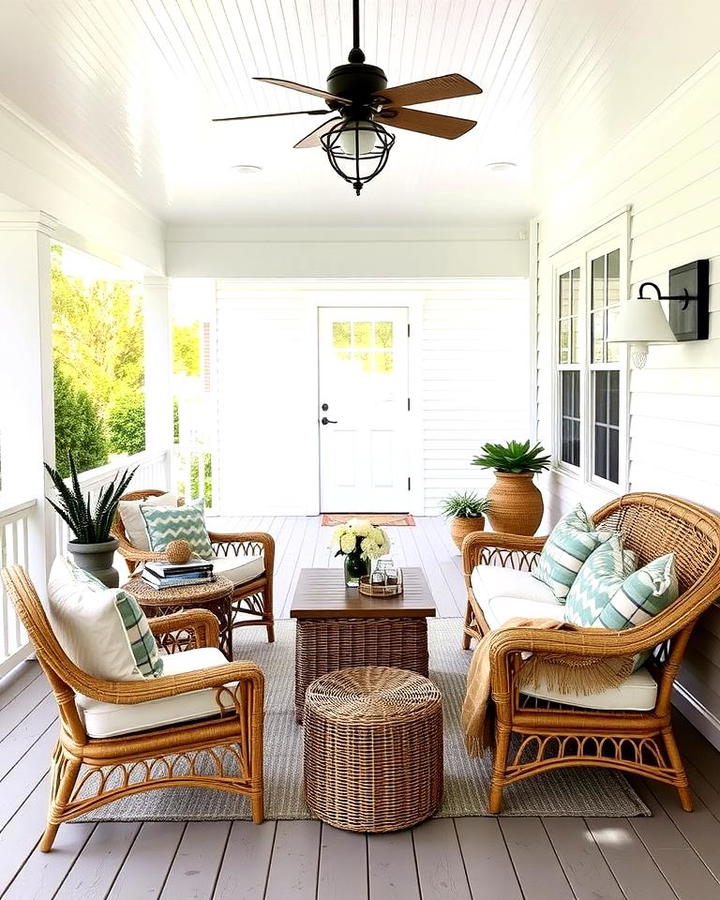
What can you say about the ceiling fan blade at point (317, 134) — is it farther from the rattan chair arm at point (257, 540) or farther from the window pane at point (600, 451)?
the window pane at point (600, 451)

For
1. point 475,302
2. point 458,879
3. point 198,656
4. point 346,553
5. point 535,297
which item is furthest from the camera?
point 475,302

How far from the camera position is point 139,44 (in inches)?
126

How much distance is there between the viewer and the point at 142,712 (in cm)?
267

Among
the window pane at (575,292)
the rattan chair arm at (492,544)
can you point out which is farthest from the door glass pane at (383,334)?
the rattan chair arm at (492,544)

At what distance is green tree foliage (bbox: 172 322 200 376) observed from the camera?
1476 cm

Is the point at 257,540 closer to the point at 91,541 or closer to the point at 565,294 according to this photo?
the point at 91,541

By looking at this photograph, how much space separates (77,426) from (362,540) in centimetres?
763

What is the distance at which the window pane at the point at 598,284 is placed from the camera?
17.2ft

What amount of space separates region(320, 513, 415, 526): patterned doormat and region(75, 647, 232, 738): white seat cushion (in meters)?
5.79

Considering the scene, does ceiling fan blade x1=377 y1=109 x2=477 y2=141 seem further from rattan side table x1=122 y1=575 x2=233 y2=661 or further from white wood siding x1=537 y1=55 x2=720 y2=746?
rattan side table x1=122 y1=575 x2=233 y2=661

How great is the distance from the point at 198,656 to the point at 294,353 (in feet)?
20.1

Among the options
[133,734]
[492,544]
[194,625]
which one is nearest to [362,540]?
[194,625]

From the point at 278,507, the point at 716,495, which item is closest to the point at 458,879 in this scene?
the point at 716,495

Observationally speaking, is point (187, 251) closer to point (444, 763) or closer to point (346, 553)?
point (346, 553)
